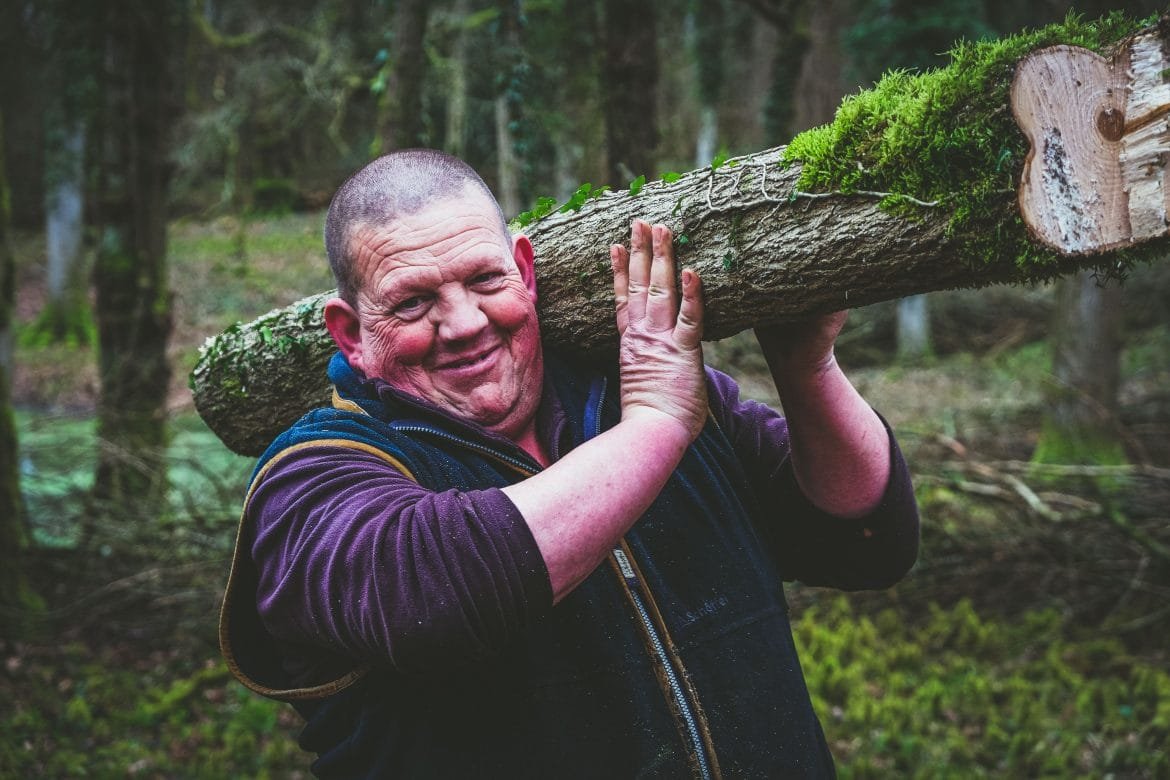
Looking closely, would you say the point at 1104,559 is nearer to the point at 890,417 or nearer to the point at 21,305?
the point at 890,417

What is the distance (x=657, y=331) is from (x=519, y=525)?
21.3 inches

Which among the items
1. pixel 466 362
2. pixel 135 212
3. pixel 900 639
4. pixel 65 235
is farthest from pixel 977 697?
pixel 65 235

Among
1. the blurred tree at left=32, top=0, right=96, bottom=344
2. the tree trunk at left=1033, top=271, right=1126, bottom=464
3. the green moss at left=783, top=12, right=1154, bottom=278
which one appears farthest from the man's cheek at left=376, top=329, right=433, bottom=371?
the blurred tree at left=32, top=0, right=96, bottom=344

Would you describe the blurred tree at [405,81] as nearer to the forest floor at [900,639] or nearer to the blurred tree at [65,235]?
the forest floor at [900,639]

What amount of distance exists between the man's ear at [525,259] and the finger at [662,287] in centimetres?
33

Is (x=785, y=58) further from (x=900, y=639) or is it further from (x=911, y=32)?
(x=911, y=32)

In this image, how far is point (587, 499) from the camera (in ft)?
4.51

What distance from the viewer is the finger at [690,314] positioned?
1.66m

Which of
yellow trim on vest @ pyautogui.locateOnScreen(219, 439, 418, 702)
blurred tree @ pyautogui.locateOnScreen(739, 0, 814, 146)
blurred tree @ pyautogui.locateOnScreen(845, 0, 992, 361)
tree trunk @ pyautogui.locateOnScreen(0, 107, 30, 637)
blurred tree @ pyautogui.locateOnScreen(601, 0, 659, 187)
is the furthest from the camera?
blurred tree @ pyautogui.locateOnScreen(845, 0, 992, 361)

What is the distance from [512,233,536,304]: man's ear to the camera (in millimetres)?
A: 1939

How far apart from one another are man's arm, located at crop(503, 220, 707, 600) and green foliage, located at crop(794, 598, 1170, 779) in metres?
3.38

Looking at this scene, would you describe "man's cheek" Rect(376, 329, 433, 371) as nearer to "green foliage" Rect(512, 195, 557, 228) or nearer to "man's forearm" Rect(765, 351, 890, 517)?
"green foliage" Rect(512, 195, 557, 228)

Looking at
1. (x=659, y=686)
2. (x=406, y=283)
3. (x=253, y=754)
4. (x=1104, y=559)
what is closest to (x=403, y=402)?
(x=406, y=283)

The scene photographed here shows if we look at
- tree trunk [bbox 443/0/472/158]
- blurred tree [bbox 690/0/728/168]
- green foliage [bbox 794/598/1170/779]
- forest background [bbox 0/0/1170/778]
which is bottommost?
green foliage [bbox 794/598/1170/779]
